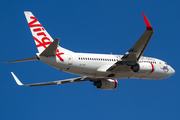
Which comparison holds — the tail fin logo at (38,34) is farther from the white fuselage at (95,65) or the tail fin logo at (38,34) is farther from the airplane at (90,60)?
the white fuselage at (95,65)

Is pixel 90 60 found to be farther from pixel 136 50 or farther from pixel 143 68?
pixel 143 68

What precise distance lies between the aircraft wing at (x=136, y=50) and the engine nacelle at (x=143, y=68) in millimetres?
496

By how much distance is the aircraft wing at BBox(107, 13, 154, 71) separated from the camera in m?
29.7

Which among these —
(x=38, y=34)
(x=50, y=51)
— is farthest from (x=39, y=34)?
(x=50, y=51)

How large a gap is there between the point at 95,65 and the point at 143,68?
4956 mm

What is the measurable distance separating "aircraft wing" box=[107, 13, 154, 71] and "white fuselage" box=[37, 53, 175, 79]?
1.19m

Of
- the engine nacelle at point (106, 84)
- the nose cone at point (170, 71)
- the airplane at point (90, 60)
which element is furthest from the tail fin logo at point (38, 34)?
the nose cone at point (170, 71)

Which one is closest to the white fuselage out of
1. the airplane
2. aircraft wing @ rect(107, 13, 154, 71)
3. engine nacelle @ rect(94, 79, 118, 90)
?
the airplane

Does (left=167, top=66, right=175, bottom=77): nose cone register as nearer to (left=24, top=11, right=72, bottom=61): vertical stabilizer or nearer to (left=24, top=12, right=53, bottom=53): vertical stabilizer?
(left=24, top=11, right=72, bottom=61): vertical stabilizer

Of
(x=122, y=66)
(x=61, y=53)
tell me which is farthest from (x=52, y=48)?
(x=122, y=66)

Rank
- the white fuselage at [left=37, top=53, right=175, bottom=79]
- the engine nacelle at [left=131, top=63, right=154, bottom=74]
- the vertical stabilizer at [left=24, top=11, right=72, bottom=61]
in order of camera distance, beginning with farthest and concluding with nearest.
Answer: the engine nacelle at [left=131, top=63, right=154, bottom=74]
the vertical stabilizer at [left=24, top=11, right=72, bottom=61]
the white fuselage at [left=37, top=53, right=175, bottom=79]

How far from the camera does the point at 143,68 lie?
34.1m

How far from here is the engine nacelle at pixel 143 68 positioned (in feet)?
111

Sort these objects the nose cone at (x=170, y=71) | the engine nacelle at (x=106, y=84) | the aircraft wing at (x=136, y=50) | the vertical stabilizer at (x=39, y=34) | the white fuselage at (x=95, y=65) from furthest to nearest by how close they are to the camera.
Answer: the engine nacelle at (x=106, y=84) → the nose cone at (x=170, y=71) → the vertical stabilizer at (x=39, y=34) → the white fuselage at (x=95, y=65) → the aircraft wing at (x=136, y=50)
